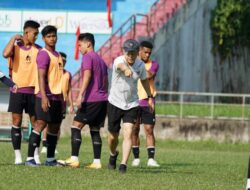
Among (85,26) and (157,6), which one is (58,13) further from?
(157,6)

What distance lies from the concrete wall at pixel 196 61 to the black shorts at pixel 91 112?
84.5ft

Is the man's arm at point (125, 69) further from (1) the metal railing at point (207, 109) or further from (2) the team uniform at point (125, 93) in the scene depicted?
(1) the metal railing at point (207, 109)

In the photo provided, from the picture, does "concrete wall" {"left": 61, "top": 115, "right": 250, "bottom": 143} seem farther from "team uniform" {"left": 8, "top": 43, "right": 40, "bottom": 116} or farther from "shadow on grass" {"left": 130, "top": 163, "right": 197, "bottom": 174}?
"team uniform" {"left": 8, "top": 43, "right": 40, "bottom": 116}

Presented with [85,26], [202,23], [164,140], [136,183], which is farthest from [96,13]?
[136,183]

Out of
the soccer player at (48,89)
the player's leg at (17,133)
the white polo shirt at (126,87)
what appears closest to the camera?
the white polo shirt at (126,87)

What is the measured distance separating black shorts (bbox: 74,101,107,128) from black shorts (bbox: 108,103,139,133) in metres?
0.44

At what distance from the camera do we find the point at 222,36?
1660 inches

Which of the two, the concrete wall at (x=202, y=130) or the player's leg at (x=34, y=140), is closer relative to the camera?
the player's leg at (x=34, y=140)

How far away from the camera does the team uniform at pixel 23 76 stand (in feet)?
56.4

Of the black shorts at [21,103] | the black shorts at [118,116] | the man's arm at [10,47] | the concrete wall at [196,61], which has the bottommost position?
the black shorts at [118,116]

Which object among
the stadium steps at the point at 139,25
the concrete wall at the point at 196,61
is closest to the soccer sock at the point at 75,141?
the stadium steps at the point at 139,25

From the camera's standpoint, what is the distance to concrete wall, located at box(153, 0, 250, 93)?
142 feet

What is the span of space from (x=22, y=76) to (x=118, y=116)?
6.00 ft

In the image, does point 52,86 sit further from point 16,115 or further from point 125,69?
point 125,69
